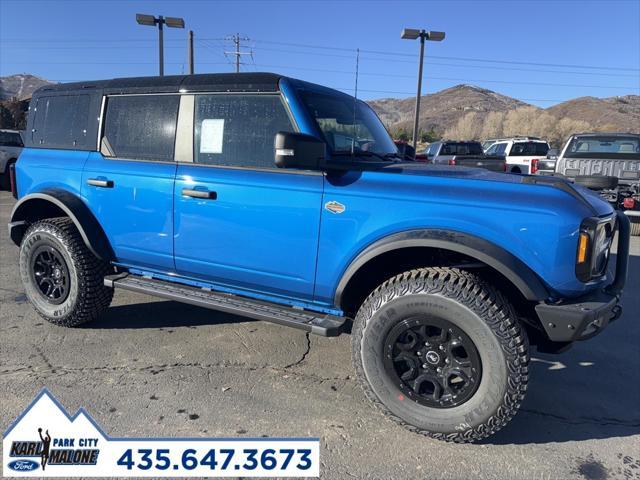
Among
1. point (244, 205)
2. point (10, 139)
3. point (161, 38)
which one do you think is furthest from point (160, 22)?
point (244, 205)

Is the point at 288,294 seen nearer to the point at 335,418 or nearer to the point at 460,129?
the point at 335,418

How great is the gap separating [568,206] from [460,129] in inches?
3081

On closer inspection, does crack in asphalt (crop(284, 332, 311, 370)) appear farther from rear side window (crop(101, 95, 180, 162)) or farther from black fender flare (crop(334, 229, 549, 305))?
rear side window (crop(101, 95, 180, 162))

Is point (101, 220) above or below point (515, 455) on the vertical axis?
above

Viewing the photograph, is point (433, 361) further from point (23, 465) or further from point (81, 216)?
point (81, 216)

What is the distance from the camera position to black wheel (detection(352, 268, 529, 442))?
2580 mm


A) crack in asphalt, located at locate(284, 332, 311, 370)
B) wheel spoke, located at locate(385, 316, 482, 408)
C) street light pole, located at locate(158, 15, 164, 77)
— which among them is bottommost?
crack in asphalt, located at locate(284, 332, 311, 370)

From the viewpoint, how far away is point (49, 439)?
268 centimetres

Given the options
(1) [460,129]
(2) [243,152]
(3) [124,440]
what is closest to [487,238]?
(2) [243,152]

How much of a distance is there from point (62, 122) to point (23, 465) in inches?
120

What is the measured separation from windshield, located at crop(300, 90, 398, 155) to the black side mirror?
44 centimetres

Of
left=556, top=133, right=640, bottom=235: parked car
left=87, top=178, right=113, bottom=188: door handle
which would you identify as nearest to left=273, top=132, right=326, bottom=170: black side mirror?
left=87, top=178, right=113, bottom=188: door handle

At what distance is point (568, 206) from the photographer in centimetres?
250

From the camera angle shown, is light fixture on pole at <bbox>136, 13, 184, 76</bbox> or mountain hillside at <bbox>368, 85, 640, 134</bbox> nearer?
light fixture on pole at <bbox>136, 13, 184, 76</bbox>
